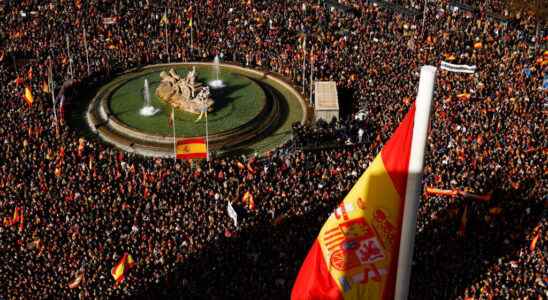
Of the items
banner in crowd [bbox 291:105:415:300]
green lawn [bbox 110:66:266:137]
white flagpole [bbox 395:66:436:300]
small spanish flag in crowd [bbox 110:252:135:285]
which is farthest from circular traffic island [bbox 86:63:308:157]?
Result: white flagpole [bbox 395:66:436:300]

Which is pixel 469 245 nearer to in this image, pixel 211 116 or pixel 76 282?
pixel 76 282

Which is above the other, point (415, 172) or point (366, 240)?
point (415, 172)

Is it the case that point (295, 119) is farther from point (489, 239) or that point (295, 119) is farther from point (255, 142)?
point (489, 239)

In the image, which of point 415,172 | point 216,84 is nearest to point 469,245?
point 415,172

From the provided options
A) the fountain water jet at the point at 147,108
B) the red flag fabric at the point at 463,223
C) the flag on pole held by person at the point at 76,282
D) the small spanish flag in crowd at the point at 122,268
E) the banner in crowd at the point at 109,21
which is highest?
the banner in crowd at the point at 109,21

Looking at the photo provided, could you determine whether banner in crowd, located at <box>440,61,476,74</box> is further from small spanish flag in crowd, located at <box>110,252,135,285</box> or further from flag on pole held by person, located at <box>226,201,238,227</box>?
small spanish flag in crowd, located at <box>110,252,135,285</box>

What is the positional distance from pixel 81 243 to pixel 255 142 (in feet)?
48.8

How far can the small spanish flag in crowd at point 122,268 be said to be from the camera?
25328 mm

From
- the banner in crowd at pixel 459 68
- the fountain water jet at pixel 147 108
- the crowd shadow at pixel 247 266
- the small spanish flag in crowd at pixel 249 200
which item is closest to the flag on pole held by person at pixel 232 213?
the crowd shadow at pixel 247 266

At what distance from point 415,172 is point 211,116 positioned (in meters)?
31.0

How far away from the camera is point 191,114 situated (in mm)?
41219

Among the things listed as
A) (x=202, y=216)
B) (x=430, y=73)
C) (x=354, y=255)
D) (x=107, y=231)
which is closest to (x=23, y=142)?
(x=107, y=231)

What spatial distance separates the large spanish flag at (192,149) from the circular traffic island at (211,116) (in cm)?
170

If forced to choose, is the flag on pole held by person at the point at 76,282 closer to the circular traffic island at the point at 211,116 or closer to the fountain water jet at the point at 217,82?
the circular traffic island at the point at 211,116
